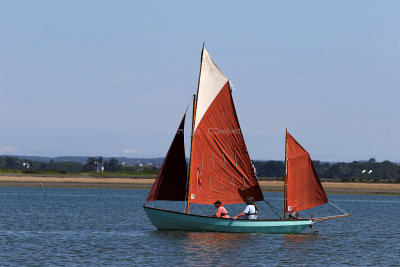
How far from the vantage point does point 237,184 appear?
50.2m

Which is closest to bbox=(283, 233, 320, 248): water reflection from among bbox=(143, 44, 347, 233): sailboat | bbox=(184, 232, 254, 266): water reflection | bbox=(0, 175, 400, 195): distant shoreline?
bbox=(143, 44, 347, 233): sailboat

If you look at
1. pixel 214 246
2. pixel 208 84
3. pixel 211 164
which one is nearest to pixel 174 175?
pixel 211 164

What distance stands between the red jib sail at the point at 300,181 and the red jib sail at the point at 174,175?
6959 millimetres

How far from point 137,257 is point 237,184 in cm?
1145

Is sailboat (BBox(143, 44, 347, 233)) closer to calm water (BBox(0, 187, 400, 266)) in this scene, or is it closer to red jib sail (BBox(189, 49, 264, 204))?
red jib sail (BBox(189, 49, 264, 204))

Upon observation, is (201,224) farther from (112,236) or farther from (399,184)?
(399,184)

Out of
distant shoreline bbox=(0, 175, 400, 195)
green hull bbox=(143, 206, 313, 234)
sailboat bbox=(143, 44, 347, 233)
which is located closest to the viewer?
green hull bbox=(143, 206, 313, 234)

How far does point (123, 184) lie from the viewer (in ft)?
543

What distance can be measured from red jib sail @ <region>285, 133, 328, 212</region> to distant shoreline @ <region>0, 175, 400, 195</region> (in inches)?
3919

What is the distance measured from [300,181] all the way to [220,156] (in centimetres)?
573

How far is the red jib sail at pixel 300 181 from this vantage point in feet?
166

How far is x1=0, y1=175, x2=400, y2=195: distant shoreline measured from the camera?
156 meters

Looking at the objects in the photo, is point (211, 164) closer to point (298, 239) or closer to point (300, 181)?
point (300, 181)

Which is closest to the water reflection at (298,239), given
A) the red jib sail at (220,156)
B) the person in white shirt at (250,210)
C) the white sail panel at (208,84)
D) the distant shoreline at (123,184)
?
the person in white shirt at (250,210)
